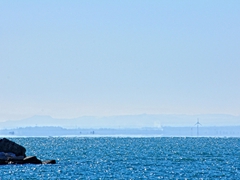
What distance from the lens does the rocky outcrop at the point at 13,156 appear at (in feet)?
355

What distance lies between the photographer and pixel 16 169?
322 feet

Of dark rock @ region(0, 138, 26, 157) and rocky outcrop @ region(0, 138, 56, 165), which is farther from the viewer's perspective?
dark rock @ region(0, 138, 26, 157)

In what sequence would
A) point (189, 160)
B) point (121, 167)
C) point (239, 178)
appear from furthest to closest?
point (189, 160)
point (121, 167)
point (239, 178)

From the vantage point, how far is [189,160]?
122 metres

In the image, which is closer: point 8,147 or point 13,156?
point 13,156

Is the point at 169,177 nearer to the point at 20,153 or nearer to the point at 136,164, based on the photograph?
the point at 136,164

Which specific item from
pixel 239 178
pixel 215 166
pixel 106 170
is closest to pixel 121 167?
pixel 106 170

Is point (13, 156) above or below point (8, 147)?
below

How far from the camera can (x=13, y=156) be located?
11012cm

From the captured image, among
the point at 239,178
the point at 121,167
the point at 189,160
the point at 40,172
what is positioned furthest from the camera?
the point at 189,160

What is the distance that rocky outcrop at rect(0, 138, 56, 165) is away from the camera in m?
108

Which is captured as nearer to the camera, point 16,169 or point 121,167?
point 16,169

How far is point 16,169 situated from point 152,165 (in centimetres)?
2351

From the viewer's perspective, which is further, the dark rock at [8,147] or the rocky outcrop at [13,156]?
the dark rock at [8,147]
